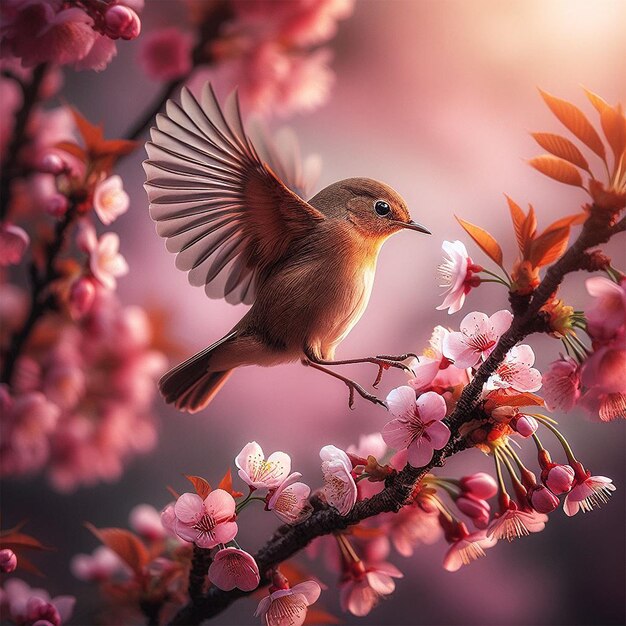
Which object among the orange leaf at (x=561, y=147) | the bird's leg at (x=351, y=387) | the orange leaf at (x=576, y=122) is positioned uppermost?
→ the orange leaf at (x=576, y=122)

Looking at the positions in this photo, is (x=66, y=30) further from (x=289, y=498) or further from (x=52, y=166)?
(x=289, y=498)

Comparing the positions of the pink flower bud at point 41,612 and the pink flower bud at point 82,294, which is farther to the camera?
the pink flower bud at point 82,294

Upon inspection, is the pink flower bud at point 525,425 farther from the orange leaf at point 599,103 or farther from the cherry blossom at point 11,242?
the cherry blossom at point 11,242

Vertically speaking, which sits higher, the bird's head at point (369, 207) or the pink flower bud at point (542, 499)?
the bird's head at point (369, 207)

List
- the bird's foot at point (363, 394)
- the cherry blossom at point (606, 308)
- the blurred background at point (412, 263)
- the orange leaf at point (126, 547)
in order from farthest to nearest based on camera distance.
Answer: the blurred background at point (412, 263)
the orange leaf at point (126, 547)
the bird's foot at point (363, 394)
the cherry blossom at point (606, 308)

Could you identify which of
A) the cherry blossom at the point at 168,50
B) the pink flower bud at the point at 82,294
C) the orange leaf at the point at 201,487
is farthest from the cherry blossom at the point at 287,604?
the cherry blossom at the point at 168,50

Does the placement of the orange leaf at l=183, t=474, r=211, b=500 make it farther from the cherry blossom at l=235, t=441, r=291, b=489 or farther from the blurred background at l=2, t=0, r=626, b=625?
the blurred background at l=2, t=0, r=626, b=625

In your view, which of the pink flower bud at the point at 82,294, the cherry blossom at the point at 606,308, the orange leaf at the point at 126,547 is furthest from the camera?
the pink flower bud at the point at 82,294
